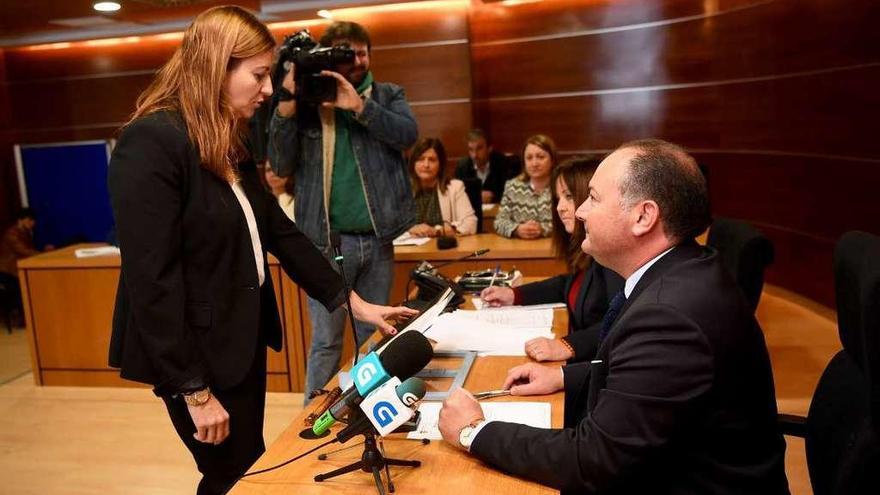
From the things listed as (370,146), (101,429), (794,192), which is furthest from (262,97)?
(794,192)

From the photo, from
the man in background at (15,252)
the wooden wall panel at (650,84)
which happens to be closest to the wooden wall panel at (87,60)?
the wooden wall panel at (650,84)

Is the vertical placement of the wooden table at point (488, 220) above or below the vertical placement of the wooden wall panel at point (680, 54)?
below

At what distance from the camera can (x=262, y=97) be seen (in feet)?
5.09

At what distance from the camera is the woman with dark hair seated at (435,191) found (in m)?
4.45

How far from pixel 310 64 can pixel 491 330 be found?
1019 mm

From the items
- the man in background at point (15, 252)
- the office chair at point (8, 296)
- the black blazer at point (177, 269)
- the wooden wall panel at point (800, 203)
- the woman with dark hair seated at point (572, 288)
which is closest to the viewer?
the black blazer at point (177, 269)

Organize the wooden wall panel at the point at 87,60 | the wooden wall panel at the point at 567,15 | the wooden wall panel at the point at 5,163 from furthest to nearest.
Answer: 1. the wooden wall panel at the point at 5,163
2. the wooden wall panel at the point at 87,60
3. the wooden wall panel at the point at 567,15

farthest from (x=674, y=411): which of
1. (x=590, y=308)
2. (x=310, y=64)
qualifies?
(x=310, y=64)

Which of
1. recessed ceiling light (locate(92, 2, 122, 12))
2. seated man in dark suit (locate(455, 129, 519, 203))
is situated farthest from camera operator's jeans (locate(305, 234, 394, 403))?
seated man in dark suit (locate(455, 129, 519, 203))

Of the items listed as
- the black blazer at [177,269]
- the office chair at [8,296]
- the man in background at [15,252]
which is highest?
the black blazer at [177,269]

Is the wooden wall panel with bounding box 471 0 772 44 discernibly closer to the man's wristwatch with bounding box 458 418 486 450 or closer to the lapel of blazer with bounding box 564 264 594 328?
the lapel of blazer with bounding box 564 264 594 328

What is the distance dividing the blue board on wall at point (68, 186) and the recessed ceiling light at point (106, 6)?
6.36 feet

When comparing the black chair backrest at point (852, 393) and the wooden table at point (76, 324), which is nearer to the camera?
the black chair backrest at point (852, 393)

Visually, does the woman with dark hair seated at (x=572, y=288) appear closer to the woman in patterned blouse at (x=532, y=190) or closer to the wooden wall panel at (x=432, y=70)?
the woman in patterned blouse at (x=532, y=190)
